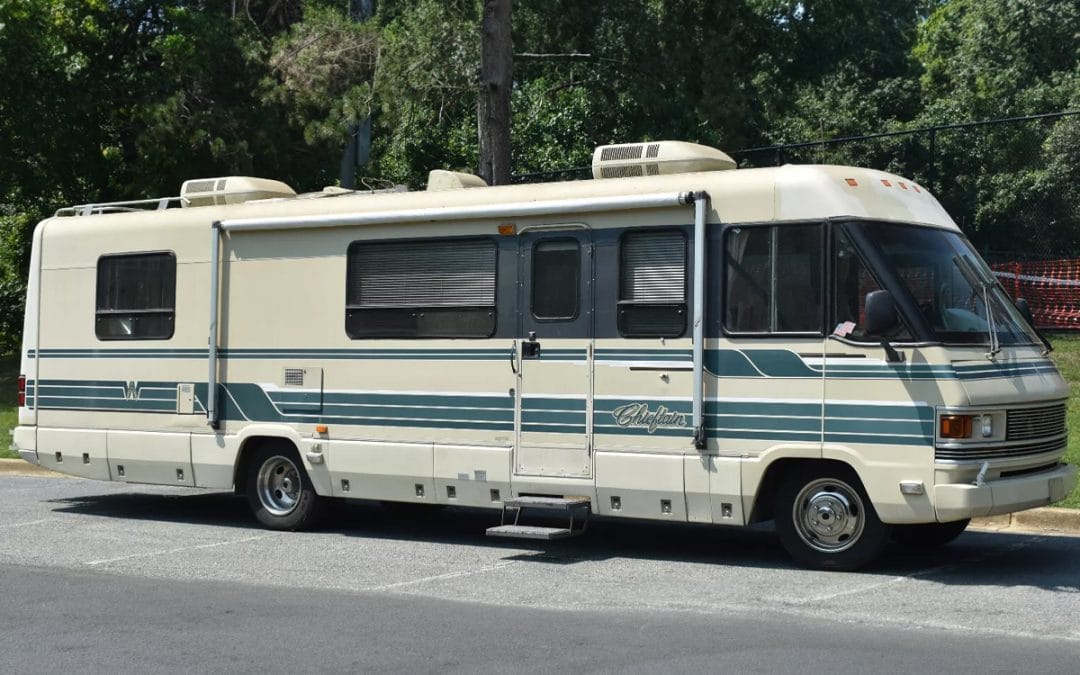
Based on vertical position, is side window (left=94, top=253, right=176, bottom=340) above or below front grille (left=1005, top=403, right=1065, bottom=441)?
above

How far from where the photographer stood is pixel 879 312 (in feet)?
31.5

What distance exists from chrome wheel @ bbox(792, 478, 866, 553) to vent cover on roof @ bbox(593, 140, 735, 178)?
2.61 m

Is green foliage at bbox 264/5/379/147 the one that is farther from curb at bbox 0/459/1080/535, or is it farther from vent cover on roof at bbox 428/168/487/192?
curb at bbox 0/459/1080/535

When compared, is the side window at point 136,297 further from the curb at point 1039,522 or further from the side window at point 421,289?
the curb at point 1039,522

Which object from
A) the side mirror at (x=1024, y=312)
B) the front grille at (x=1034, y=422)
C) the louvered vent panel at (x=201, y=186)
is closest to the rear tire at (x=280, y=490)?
the louvered vent panel at (x=201, y=186)

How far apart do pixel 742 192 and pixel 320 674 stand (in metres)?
4.93

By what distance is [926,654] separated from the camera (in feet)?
24.6

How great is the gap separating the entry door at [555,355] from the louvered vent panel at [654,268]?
32 cm

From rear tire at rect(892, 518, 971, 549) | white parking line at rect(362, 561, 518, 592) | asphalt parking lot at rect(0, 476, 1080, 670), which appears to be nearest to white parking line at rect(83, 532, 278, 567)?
asphalt parking lot at rect(0, 476, 1080, 670)

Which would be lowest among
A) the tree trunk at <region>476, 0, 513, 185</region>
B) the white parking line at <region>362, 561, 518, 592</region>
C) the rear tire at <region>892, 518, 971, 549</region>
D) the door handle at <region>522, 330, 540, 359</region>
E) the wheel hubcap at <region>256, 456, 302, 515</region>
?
the white parking line at <region>362, 561, 518, 592</region>

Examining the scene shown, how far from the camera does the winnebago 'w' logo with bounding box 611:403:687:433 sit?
34.6 feet

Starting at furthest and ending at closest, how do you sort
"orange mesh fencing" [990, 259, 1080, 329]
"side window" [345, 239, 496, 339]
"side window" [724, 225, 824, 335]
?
"orange mesh fencing" [990, 259, 1080, 329]
"side window" [345, 239, 496, 339]
"side window" [724, 225, 824, 335]

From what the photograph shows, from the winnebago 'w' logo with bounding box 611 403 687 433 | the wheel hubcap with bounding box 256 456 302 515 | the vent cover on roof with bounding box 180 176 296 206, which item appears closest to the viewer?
the winnebago 'w' logo with bounding box 611 403 687 433

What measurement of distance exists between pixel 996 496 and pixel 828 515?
1163 millimetres
